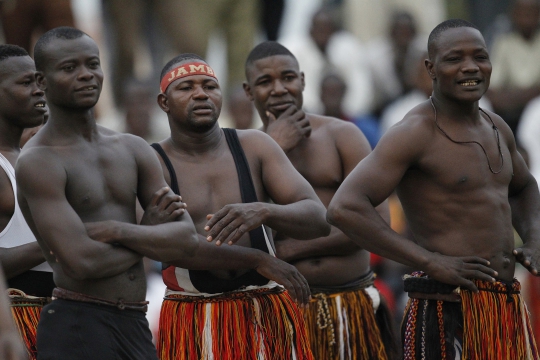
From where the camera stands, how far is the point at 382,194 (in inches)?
226

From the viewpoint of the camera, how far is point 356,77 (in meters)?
12.0

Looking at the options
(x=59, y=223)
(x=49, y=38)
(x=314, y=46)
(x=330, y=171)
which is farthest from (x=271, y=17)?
(x=59, y=223)

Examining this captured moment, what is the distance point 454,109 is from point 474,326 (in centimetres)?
120

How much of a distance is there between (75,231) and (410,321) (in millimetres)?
2015

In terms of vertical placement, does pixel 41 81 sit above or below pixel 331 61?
below

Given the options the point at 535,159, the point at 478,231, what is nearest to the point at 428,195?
the point at 478,231

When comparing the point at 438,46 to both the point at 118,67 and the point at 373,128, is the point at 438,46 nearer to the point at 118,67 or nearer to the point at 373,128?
the point at 373,128

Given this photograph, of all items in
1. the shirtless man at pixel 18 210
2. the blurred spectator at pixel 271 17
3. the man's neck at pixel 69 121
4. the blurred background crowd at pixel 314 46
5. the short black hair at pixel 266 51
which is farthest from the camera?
the blurred spectator at pixel 271 17

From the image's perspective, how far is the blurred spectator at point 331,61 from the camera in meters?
11.7

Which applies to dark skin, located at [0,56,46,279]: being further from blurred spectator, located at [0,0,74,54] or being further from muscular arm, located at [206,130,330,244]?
blurred spectator, located at [0,0,74,54]

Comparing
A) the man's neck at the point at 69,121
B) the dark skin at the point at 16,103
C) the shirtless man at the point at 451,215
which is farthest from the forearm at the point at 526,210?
the dark skin at the point at 16,103

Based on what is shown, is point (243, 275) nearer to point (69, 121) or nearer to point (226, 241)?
point (226, 241)

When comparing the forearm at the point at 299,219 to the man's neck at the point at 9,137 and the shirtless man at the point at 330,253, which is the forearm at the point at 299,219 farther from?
the man's neck at the point at 9,137

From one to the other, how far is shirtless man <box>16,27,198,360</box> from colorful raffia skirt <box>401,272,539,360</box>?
1.41 m
